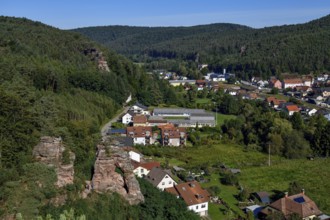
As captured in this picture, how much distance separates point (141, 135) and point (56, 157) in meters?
21.4

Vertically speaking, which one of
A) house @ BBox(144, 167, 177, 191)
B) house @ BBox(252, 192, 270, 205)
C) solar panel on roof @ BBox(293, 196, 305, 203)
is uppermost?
house @ BBox(144, 167, 177, 191)

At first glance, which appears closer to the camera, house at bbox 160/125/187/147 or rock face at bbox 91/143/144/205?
rock face at bbox 91/143/144/205

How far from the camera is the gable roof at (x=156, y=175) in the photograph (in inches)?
899

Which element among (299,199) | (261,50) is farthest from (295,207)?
(261,50)

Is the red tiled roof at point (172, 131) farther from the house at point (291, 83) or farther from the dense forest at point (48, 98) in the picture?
the house at point (291, 83)

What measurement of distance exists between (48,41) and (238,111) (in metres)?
23.5

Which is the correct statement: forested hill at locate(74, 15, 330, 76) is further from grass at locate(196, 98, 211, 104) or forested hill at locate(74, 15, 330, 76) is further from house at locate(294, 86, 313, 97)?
grass at locate(196, 98, 211, 104)

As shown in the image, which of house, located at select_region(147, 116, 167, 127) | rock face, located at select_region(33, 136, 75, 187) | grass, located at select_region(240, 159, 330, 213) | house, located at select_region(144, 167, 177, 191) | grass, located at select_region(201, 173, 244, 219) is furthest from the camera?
house, located at select_region(147, 116, 167, 127)

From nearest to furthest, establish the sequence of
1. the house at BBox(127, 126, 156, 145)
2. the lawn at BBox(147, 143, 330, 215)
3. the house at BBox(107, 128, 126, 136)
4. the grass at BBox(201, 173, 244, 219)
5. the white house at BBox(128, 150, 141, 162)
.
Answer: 1. the grass at BBox(201, 173, 244, 219)
2. the lawn at BBox(147, 143, 330, 215)
3. the white house at BBox(128, 150, 141, 162)
4. the house at BBox(127, 126, 156, 145)
5. the house at BBox(107, 128, 126, 136)

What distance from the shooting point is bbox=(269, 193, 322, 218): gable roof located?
19.9 meters

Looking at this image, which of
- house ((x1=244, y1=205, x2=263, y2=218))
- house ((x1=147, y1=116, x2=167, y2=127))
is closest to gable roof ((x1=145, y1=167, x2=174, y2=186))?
house ((x1=244, y1=205, x2=263, y2=218))

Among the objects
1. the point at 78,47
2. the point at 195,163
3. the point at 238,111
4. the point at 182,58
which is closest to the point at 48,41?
the point at 78,47

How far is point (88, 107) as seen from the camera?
3634 cm

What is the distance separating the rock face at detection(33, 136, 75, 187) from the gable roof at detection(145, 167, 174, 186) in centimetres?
971
